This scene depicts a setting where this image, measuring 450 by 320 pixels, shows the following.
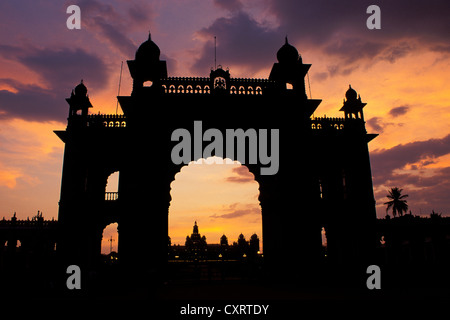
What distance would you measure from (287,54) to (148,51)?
9.15m

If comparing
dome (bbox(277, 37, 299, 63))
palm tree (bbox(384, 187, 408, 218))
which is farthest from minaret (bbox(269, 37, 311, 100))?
palm tree (bbox(384, 187, 408, 218))

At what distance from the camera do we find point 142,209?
1934cm

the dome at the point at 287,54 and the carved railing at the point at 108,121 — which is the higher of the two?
the dome at the point at 287,54

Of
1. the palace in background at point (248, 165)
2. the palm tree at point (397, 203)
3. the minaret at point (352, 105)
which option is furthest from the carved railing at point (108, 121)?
the palm tree at point (397, 203)

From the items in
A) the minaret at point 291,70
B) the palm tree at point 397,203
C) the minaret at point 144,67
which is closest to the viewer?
the minaret at point 144,67

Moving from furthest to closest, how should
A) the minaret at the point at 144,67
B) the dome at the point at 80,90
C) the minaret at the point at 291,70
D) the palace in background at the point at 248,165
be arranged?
the dome at the point at 80,90 < the minaret at the point at 291,70 < the minaret at the point at 144,67 < the palace in background at the point at 248,165

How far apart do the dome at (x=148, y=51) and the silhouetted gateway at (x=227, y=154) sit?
7cm

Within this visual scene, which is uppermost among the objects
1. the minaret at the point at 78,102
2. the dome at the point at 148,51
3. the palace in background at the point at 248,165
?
the dome at the point at 148,51

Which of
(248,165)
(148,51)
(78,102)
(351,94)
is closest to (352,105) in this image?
(351,94)

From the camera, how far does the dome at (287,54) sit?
72.6 feet

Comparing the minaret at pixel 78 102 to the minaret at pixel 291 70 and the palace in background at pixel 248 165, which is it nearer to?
the palace in background at pixel 248 165

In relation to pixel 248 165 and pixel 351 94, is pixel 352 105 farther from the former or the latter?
pixel 248 165
